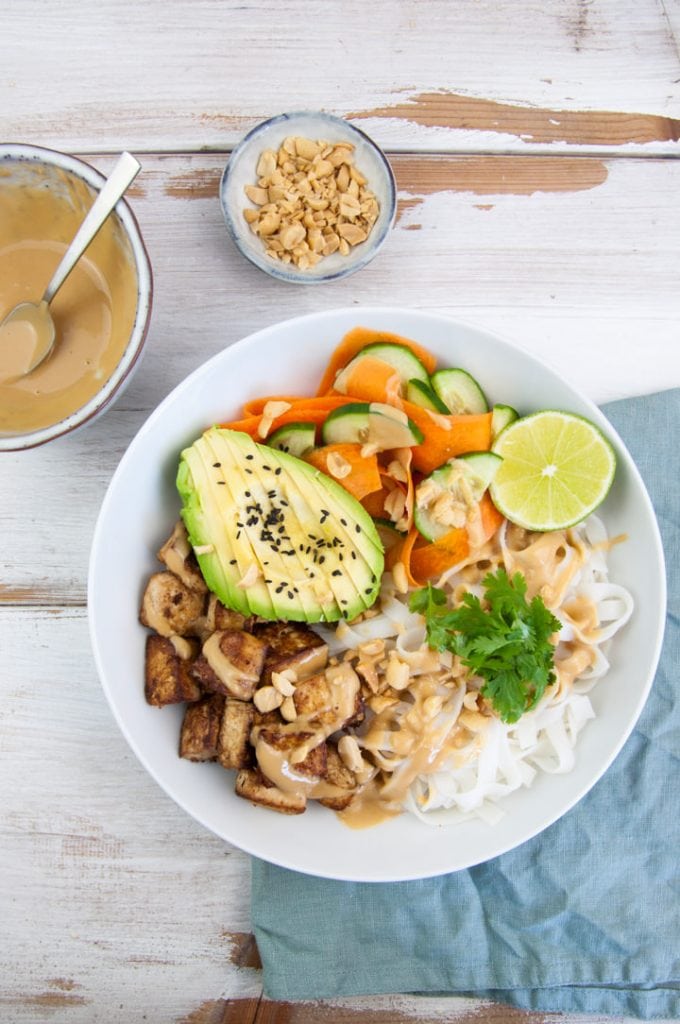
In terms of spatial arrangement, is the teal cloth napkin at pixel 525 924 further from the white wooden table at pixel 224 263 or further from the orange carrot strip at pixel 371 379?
the orange carrot strip at pixel 371 379

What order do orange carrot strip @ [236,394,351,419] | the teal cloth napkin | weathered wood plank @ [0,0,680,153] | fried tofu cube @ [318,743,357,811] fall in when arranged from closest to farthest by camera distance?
fried tofu cube @ [318,743,357,811] → orange carrot strip @ [236,394,351,419] → the teal cloth napkin → weathered wood plank @ [0,0,680,153]

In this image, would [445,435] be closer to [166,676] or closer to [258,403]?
[258,403]

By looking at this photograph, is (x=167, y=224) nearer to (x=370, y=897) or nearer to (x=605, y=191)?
(x=605, y=191)

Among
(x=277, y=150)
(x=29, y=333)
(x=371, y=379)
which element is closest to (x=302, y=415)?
(x=371, y=379)

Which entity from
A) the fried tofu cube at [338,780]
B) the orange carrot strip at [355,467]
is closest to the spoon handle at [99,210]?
the orange carrot strip at [355,467]

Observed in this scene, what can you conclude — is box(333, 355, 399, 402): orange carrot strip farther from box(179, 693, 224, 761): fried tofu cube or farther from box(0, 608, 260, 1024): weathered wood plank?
box(0, 608, 260, 1024): weathered wood plank

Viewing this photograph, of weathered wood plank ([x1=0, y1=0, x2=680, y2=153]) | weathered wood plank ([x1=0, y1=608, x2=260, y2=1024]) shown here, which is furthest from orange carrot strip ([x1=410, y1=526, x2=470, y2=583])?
weathered wood plank ([x1=0, y1=0, x2=680, y2=153])

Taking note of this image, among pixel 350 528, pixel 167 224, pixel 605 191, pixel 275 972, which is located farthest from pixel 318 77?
pixel 275 972
